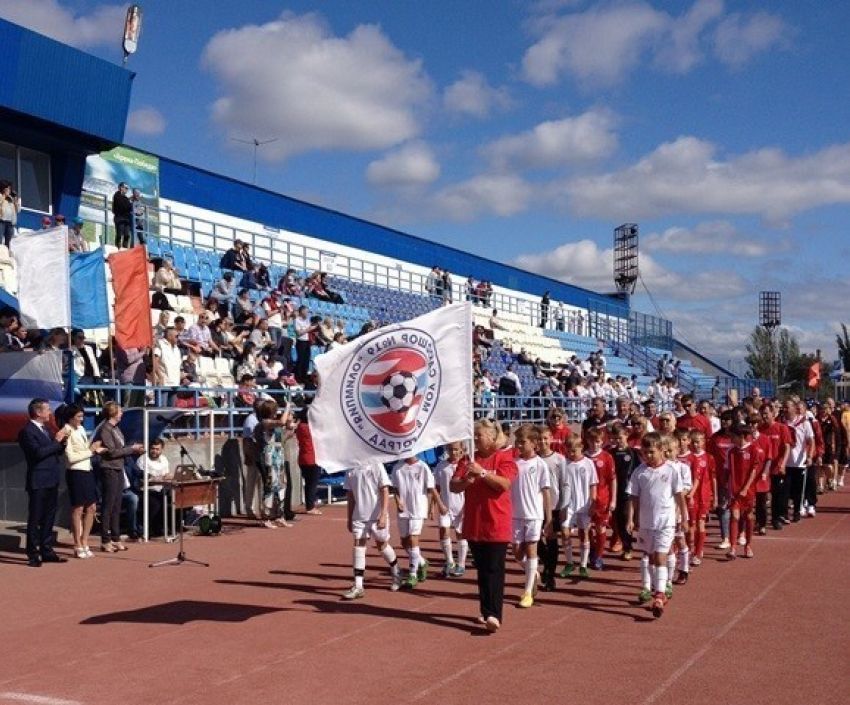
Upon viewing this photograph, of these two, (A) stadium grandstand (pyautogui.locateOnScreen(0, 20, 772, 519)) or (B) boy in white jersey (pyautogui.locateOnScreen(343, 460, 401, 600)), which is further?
(A) stadium grandstand (pyautogui.locateOnScreen(0, 20, 772, 519))

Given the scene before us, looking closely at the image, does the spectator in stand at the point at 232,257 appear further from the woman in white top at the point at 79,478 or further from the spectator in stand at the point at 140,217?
the woman in white top at the point at 79,478

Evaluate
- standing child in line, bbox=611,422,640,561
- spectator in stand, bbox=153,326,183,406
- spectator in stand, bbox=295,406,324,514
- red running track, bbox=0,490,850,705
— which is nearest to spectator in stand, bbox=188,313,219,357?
spectator in stand, bbox=153,326,183,406

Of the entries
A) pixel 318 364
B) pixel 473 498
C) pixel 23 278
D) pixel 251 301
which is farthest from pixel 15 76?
pixel 473 498

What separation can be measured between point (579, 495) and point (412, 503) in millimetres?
1932

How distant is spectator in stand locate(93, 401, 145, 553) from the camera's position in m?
13.7

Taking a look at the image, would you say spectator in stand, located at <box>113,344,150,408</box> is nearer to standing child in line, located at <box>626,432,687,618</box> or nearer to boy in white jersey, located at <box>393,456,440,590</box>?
boy in white jersey, located at <box>393,456,440,590</box>

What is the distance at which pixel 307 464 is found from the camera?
59.0 feet

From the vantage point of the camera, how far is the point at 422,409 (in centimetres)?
886

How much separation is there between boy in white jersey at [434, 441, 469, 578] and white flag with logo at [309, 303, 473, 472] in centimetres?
243

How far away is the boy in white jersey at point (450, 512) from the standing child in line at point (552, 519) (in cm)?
92

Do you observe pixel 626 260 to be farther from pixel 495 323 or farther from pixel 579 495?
pixel 579 495

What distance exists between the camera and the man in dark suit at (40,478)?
12.6 meters

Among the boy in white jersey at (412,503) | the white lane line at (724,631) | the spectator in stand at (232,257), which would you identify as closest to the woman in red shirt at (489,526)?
the white lane line at (724,631)

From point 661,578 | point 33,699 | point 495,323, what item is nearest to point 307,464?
point 661,578
